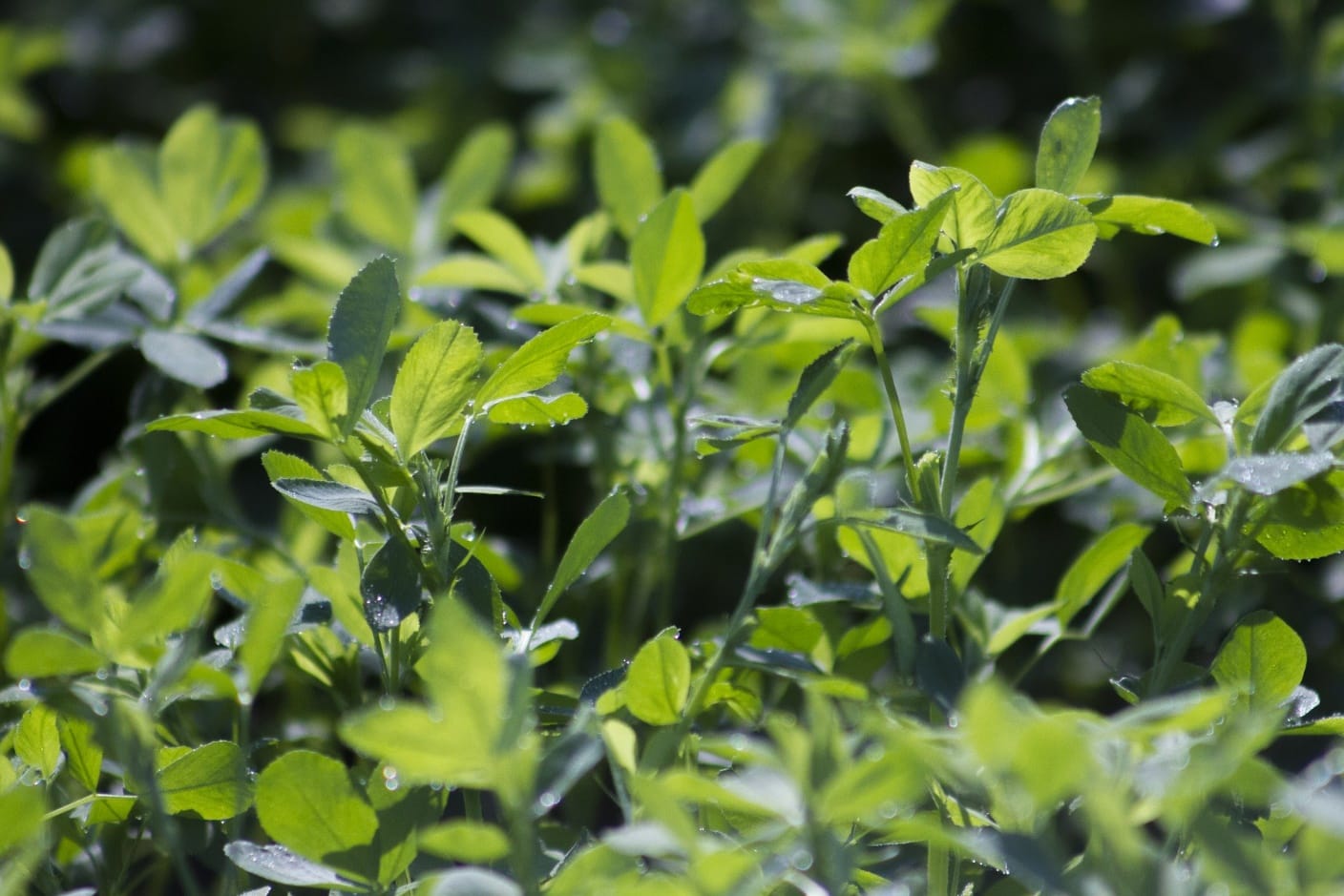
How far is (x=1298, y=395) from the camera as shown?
1.85 feet

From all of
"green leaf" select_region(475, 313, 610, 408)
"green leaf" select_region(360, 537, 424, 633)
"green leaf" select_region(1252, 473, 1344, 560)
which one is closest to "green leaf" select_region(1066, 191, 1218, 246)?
"green leaf" select_region(1252, 473, 1344, 560)

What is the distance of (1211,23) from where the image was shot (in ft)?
5.01

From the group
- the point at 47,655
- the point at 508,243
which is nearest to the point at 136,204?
the point at 508,243

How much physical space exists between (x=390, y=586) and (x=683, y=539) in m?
0.27

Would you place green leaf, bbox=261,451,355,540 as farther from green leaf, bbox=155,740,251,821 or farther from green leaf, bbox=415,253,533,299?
green leaf, bbox=415,253,533,299

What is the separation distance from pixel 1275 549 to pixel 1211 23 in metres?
1.16

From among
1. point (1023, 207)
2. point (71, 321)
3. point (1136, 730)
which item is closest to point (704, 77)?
point (71, 321)

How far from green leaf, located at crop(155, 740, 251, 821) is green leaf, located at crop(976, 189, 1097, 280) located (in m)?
0.39

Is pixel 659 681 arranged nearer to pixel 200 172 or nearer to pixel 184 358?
pixel 184 358

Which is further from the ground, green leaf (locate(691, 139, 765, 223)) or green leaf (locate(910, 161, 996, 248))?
green leaf (locate(910, 161, 996, 248))

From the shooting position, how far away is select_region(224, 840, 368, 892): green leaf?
20.3 inches

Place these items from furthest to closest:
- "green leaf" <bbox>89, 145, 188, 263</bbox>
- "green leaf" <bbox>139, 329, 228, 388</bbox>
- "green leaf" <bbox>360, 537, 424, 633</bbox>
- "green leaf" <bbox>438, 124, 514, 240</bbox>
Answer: "green leaf" <bbox>438, 124, 514, 240</bbox>, "green leaf" <bbox>89, 145, 188, 263</bbox>, "green leaf" <bbox>139, 329, 228, 388</bbox>, "green leaf" <bbox>360, 537, 424, 633</bbox>

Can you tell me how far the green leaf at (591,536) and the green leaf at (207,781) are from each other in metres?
0.14

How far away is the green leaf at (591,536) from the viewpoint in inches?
21.5
